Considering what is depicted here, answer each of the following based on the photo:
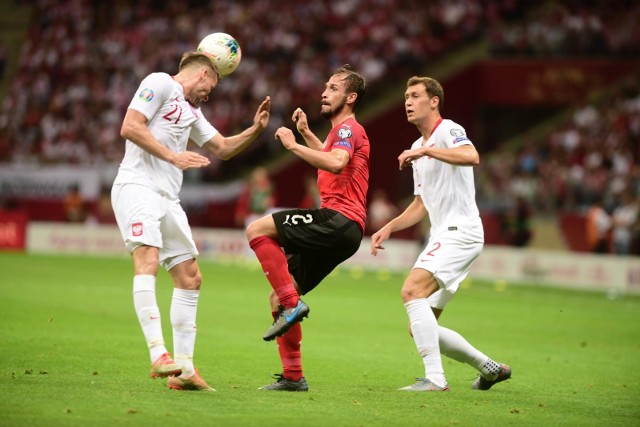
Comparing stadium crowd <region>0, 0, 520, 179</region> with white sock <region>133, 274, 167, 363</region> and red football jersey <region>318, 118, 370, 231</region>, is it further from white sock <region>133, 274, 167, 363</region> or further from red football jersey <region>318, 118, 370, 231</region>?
white sock <region>133, 274, 167, 363</region>

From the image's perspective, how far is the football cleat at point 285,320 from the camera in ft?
26.7

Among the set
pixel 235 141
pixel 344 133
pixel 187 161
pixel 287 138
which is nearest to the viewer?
pixel 187 161

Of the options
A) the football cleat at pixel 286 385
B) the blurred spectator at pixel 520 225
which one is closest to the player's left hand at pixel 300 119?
the football cleat at pixel 286 385

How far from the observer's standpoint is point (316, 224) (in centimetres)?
852

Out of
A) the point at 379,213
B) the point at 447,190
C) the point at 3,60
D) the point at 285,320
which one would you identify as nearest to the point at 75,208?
the point at 379,213

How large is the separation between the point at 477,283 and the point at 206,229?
9.21m

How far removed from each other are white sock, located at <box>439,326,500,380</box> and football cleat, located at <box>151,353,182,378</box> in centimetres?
256

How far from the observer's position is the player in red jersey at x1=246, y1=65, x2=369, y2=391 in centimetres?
837

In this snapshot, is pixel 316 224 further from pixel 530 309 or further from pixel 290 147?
pixel 530 309

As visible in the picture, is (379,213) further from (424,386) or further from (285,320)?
(285,320)

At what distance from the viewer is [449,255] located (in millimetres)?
9148

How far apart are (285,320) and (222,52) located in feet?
7.88

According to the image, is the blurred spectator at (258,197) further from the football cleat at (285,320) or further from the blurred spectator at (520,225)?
the football cleat at (285,320)

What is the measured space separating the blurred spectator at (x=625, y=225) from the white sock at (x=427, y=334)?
16.0 metres
